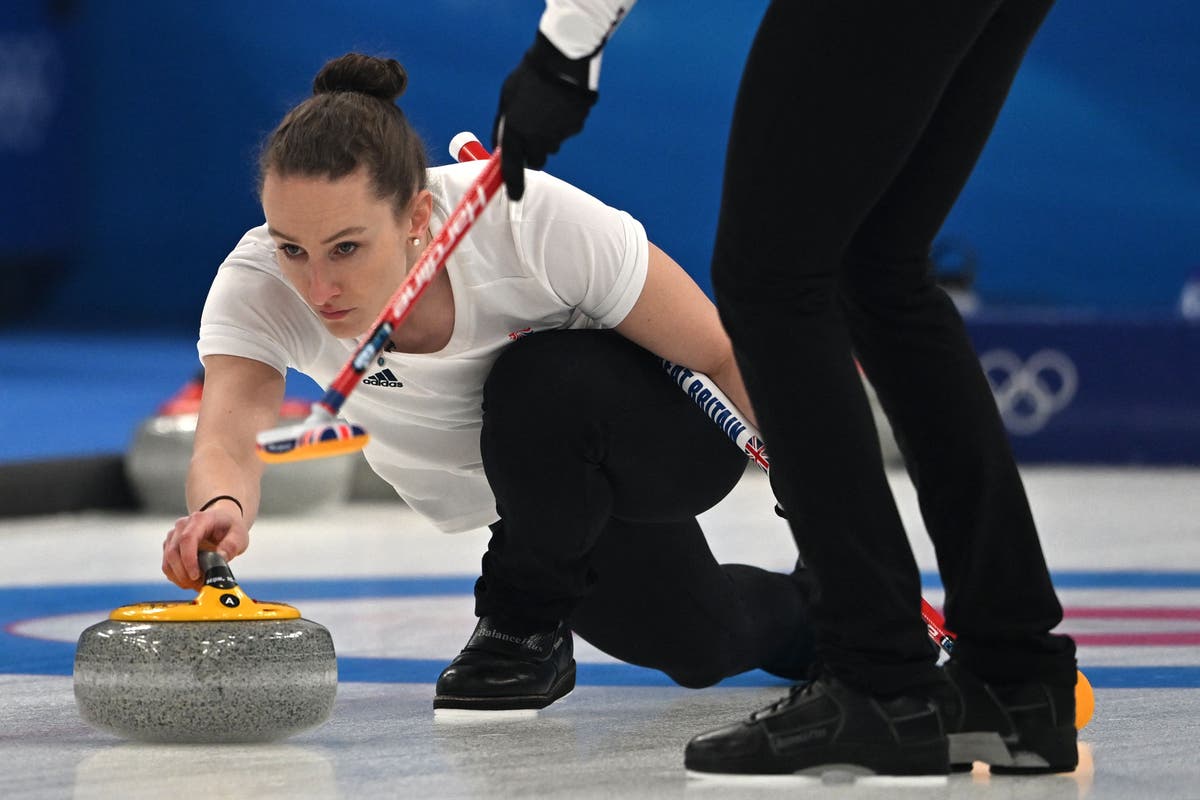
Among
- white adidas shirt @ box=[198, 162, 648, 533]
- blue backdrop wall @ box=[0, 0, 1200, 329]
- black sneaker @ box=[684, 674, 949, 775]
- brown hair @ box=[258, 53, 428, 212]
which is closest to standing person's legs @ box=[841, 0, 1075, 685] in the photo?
black sneaker @ box=[684, 674, 949, 775]

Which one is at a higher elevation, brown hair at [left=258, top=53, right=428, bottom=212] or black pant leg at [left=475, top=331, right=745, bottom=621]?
brown hair at [left=258, top=53, right=428, bottom=212]

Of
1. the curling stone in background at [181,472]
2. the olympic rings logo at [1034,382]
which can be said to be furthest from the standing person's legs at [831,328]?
the olympic rings logo at [1034,382]

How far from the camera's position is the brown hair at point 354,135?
197 centimetres

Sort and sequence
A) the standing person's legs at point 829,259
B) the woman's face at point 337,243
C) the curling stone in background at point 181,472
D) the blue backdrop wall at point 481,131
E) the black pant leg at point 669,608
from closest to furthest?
the standing person's legs at point 829,259 < the woman's face at point 337,243 < the black pant leg at point 669,608 < the curling stone in background at point 181,472 < the blue backdrop wall at point 481,131

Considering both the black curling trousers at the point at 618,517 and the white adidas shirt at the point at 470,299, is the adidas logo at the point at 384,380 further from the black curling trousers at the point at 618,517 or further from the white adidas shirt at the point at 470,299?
the black curling trousers at the point at 618,517

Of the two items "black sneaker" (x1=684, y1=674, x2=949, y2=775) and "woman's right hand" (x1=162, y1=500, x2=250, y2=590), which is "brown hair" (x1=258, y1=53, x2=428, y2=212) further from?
"black sneaker" (x1=684, y1=674, x2=949, y2=775)

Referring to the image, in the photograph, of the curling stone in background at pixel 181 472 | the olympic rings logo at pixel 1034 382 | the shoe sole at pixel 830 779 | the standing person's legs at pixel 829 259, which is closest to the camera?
the standing person's legs at pixel 829 259

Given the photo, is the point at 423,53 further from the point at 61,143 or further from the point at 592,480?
the point at 592,480

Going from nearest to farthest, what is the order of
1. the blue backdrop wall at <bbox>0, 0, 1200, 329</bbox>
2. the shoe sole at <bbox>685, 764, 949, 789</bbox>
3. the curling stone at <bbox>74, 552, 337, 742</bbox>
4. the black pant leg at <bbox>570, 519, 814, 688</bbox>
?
the shoe sole at <bbox>685, 764, 949, 789</bbox> → the curling stone at <bbox>74, 552, 337, 742</bbox> → the black pant leg at <bbox>570, 519, 814, 688</bbox> → the blue backdrop wall at <bbox>0, 0, 1200, 329</bbox>

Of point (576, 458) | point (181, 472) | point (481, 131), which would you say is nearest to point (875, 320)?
point (576, 458)

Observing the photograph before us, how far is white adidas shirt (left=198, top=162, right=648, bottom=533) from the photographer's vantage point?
6.97ft

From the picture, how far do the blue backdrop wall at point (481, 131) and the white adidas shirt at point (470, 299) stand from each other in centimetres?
678

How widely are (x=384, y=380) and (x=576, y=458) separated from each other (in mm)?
263

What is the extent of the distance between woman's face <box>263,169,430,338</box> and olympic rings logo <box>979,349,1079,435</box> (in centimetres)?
502
